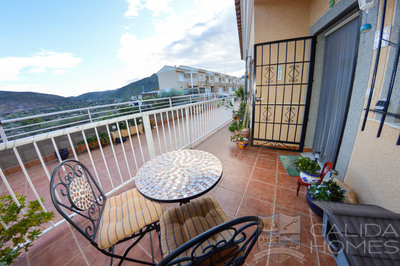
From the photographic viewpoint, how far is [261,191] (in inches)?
72.5

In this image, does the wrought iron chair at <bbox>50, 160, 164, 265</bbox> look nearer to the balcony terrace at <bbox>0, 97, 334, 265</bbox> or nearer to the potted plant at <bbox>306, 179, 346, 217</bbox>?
the balcony terrace at <bbox>0, 97, 334, 265</bbox>

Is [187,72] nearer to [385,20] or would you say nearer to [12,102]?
[12,102]

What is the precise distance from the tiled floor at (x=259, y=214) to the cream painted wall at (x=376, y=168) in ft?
1.74

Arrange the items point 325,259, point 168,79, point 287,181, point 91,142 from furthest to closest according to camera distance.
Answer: point 168,79
point 91,142
point 287,181
point 325,259

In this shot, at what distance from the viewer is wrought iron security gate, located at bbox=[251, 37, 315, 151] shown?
2508 mm

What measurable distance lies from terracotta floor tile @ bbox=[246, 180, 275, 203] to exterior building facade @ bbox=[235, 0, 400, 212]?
2.60 ft

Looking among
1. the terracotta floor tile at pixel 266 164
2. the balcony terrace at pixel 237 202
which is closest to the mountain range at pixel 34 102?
the balcony terrace at pixel 237 202

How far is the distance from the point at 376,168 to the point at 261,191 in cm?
108

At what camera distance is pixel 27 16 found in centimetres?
423

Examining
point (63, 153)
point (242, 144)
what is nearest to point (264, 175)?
point (242, 144)

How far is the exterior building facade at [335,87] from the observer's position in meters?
1.07

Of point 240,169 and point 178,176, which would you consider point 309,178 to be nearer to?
point 240,169

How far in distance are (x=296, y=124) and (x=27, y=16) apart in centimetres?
830

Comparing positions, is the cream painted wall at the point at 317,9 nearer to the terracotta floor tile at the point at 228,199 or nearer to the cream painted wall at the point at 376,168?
the cream painted wall at the point at 376,168
